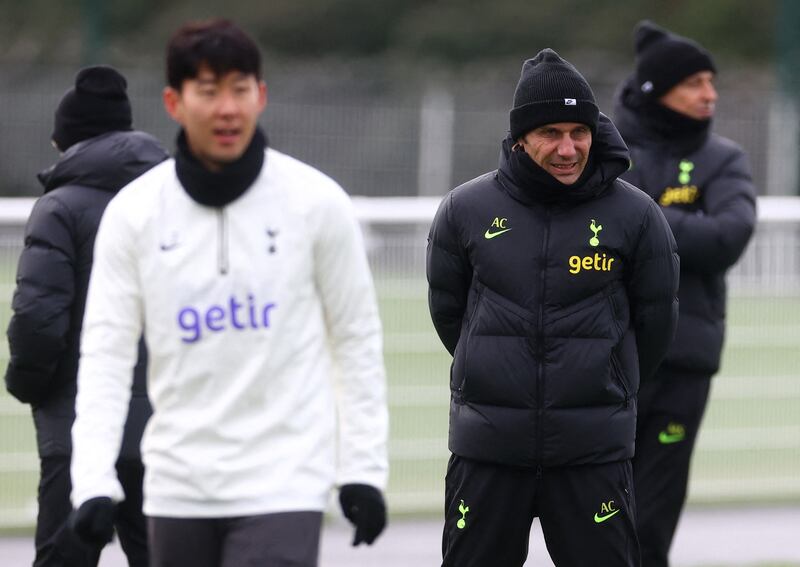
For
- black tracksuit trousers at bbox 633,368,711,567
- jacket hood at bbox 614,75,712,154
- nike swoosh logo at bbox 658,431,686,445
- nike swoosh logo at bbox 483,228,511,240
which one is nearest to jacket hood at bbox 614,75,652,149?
jacket hood at bbox 614,75,712,154

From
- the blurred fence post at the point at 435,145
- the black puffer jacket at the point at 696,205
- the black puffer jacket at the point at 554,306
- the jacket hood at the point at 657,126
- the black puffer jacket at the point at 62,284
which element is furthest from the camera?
the blurred fence post at the point at 435,145

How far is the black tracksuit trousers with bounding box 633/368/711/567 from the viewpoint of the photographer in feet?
21.7

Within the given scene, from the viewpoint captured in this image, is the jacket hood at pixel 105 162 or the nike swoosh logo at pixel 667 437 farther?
the nike swoosh logo at pixel 667 437

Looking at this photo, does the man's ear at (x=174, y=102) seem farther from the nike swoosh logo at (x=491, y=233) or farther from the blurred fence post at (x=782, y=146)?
the blurred fence post at (x=782, y=146)

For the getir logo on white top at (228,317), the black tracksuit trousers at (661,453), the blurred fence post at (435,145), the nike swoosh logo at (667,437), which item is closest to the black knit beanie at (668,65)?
the black tracksuit trousers at (661,453)

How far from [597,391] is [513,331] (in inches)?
11.5

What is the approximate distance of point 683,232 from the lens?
6.50 metres

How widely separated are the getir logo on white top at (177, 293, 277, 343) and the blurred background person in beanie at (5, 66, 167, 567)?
5.00ft

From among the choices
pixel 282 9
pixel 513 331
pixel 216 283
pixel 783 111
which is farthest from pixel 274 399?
pixel 282 9

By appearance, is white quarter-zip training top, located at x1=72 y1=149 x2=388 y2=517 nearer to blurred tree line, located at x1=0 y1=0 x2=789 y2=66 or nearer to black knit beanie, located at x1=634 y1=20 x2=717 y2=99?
black knit beanie, located at x1=634 y1=20 x2=717 y2=99

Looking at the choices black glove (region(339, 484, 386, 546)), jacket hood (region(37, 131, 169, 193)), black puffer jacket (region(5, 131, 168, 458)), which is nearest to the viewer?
black glove (region(339, 484, 386, 546))

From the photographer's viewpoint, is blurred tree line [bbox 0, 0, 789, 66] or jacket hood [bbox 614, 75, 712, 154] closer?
jacket hood [bbox 614, 75, 712, 154]

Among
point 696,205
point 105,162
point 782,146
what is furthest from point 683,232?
point 782,146

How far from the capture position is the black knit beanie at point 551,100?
523 centimetres
